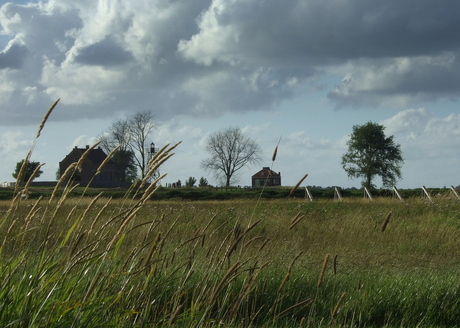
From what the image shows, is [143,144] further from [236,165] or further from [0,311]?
[0,311]

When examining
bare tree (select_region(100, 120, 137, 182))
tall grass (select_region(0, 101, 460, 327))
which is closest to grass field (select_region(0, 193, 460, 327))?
tall grass (select_region(0, 101, 460, 327))

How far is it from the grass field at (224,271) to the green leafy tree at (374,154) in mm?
46357

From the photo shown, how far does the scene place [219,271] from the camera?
162 inches

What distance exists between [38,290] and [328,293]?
4.11 m

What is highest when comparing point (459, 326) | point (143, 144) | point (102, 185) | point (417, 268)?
point (143, 144)

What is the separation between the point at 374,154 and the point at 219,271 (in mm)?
61171

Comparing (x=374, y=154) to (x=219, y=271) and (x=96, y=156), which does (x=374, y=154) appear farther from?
(x=219, y=271)

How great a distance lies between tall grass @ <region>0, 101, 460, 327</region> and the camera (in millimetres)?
3127

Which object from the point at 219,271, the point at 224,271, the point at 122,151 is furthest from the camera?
the point at 122,151

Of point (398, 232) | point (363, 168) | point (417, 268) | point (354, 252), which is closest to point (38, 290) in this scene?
point (417, 268)

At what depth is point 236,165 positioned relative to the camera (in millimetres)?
65188

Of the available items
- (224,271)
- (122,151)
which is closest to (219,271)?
(224,271)

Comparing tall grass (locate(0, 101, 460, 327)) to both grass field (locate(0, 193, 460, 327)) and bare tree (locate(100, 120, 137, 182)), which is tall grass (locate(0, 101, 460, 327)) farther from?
bare tree (locate(100, 120, 137, 182))

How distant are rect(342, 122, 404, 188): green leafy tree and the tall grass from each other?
151ft
